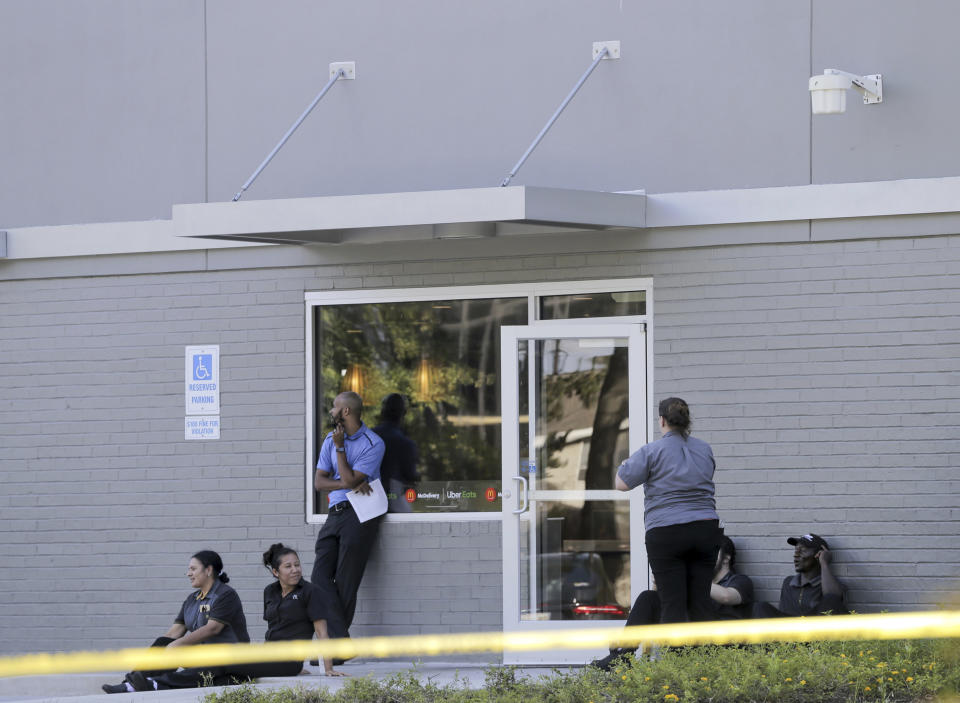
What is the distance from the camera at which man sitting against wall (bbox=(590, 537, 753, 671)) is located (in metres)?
8.19

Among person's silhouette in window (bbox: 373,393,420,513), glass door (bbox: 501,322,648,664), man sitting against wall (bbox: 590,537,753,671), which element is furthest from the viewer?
person's silhouette in window (bbox: 373,393,420,513)

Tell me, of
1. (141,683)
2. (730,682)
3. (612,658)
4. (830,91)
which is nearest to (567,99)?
(830,91)

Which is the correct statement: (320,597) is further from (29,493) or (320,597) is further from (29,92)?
(29,92)

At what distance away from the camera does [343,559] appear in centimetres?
959

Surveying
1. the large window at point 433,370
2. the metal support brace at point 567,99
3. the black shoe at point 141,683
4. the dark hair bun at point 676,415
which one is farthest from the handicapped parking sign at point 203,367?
the dark hair bun at point 676,415

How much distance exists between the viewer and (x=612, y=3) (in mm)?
9500

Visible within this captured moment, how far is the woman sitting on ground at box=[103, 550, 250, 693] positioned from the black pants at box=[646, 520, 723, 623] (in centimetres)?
254

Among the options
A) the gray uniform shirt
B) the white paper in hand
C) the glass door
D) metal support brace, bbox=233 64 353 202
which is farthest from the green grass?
metal support brace, bbox=233 64 353 202

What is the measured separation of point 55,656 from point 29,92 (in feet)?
13.7

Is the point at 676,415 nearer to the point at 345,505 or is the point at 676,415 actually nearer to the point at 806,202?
the point at 806,202

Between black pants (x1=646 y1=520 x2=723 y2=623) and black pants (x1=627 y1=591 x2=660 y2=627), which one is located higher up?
black pants (x1=646 y1=520 x2=723 y2=623)

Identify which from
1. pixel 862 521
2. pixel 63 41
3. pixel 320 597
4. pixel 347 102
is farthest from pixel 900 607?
pixel 63 41

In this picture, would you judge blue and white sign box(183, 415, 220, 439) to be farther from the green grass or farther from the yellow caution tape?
the green grass

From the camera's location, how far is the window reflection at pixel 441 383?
9719mm
